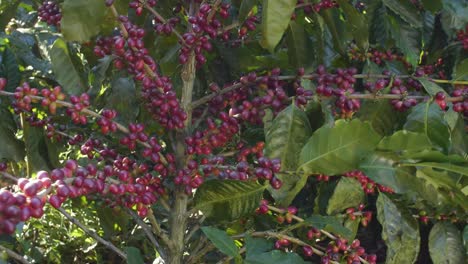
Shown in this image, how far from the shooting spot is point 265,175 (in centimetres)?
91

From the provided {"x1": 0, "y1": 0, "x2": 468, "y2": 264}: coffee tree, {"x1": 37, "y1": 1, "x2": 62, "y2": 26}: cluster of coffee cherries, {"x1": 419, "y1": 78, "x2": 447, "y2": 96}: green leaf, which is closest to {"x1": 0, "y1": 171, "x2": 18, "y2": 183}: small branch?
{"x1": 0, "y1": 0, "x2": 468, "y2": 264}: coffee tree

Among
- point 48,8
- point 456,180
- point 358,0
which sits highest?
point 48,8

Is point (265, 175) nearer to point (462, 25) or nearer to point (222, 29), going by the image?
point (222, 29)

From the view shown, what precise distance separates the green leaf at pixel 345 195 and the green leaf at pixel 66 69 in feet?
1.79

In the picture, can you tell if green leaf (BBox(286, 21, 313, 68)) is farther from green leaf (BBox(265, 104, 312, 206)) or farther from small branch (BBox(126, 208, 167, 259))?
small branch (BBox(126, 208, 167, 259))

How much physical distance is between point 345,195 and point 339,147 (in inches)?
9.8

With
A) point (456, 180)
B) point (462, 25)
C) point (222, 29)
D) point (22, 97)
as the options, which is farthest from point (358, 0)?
point (22, 97)

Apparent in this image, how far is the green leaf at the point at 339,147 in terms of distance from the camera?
0.88m

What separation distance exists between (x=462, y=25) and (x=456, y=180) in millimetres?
461

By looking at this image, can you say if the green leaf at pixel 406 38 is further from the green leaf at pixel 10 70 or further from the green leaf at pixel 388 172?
the green leaf at pixel 10 70

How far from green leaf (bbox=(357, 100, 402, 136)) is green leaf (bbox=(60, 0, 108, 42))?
55 cm

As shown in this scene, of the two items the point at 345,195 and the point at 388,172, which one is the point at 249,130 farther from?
the point at 388,172

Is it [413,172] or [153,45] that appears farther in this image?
[153,45]

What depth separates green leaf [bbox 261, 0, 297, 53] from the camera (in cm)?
84
